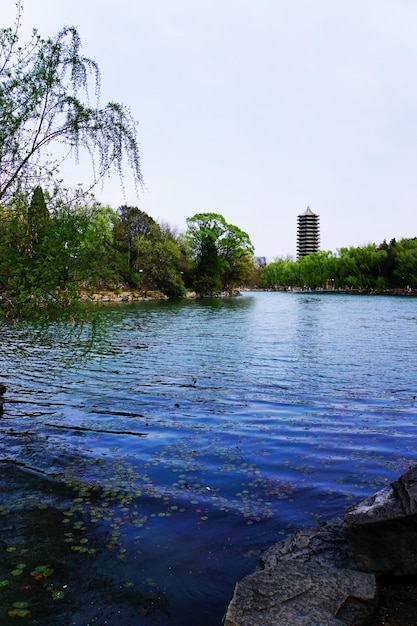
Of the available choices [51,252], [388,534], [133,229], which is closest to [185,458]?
[51,252]

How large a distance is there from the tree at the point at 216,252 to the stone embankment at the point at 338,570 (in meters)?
95.2

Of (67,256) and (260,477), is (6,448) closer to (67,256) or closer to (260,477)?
(67,256)

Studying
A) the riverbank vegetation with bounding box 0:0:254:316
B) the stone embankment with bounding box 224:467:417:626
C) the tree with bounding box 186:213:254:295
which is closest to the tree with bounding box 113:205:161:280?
the tree with bounding box 186:213:254:295

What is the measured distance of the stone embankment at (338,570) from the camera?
420 cm

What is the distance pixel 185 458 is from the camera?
9.59 meters

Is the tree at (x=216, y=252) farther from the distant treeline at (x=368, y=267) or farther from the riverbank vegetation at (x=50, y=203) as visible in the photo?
the riverbank vegetation at (x=50, y=203)

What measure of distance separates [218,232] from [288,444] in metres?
98.4

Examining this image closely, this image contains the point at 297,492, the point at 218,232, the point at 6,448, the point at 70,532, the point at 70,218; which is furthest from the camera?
the point at 218,232

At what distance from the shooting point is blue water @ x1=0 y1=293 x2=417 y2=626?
567 cm

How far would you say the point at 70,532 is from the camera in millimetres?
6570

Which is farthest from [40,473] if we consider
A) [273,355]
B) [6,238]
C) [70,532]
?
[273,355]

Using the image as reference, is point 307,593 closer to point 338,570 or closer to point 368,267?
point 338,570

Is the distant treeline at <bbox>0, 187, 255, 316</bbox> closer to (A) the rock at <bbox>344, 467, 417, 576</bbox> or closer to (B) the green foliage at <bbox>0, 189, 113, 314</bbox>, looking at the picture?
(B) the green foliage at <bbox>0, 189, 113, 314</bbox>

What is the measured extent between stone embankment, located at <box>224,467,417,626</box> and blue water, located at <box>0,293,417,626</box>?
2.60 ft
